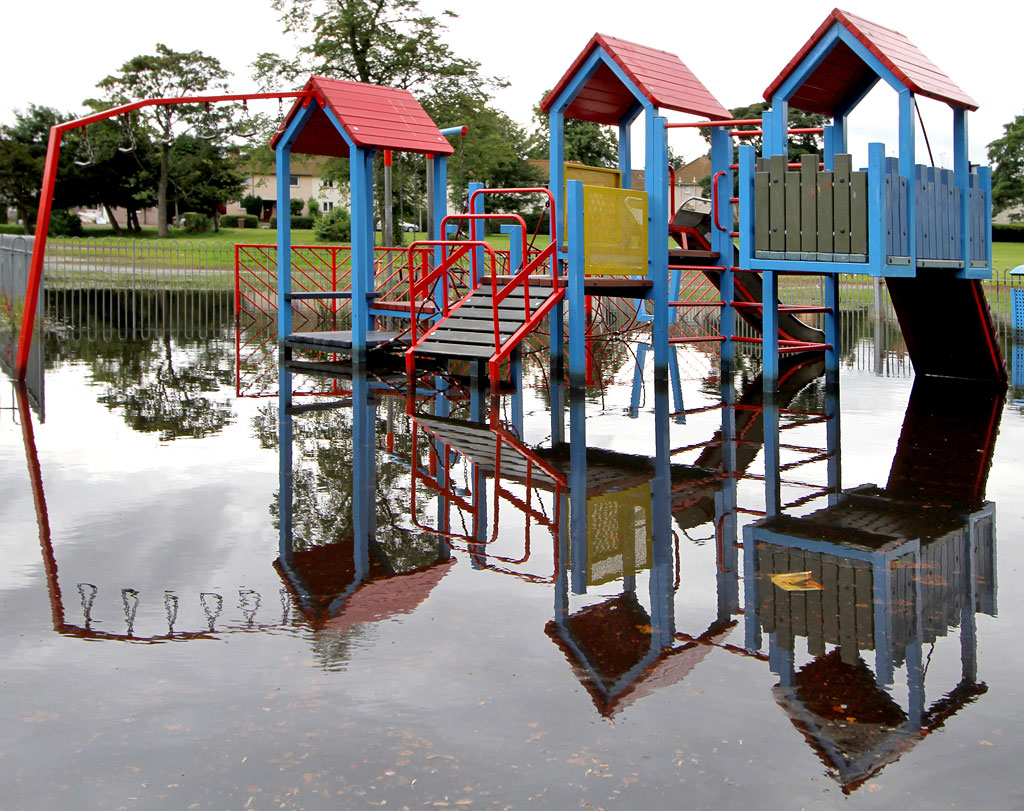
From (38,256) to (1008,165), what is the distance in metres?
73.0

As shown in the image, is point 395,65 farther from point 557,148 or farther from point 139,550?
point 139,550

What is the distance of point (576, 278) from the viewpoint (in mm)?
12883

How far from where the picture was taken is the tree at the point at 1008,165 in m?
71.5

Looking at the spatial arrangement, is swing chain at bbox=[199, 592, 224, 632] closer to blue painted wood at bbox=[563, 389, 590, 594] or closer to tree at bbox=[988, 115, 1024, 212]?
blue painted wood at bbox=[563, 389, 590, 594]

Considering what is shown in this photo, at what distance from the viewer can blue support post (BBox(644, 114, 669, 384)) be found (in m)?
13.6

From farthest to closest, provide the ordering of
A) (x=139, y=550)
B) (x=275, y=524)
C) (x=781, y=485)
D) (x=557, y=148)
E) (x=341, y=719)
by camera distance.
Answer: (x=557, y=148)
(x=781, y=485)
(x=275, y=524)
(x=139, y=550)
(x=341, y=719)

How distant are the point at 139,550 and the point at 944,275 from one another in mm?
10525

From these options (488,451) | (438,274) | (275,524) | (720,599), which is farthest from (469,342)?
(720,599)

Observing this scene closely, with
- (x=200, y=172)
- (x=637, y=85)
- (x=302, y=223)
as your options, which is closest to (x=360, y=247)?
(x=637, y=85)

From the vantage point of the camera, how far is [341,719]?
394 cm

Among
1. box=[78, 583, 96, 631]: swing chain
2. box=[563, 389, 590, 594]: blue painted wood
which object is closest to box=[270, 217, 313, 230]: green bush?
box=[563, 389, 590, 594]: blue painted wood

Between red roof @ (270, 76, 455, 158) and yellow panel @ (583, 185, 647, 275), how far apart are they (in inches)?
136

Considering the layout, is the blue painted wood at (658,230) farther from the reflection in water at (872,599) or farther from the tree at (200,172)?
the tree at (200,172)

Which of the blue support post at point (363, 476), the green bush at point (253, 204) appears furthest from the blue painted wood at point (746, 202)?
the green bush at point (253, 204)
